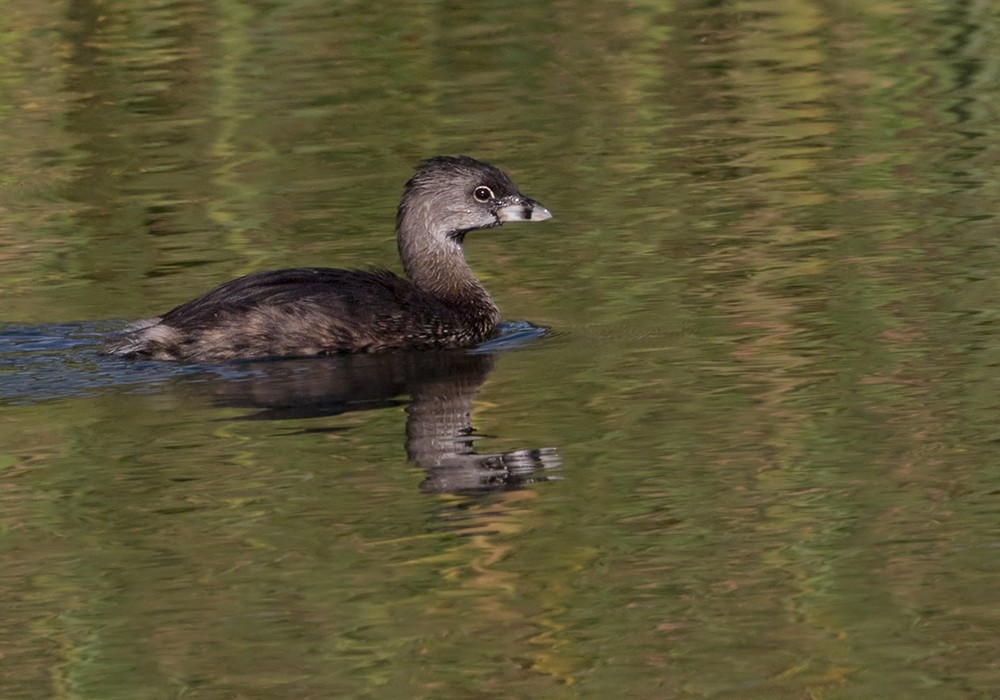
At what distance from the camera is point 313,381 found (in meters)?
9.92

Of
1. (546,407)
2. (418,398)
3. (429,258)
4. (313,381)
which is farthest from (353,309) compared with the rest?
(546,407)

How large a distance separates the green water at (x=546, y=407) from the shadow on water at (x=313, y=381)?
29 mm

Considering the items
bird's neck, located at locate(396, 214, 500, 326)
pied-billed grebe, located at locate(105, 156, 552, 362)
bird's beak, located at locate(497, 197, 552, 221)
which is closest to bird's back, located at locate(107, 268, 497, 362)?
pied-billed grebe, located at locate(105, 156, 552, 362)

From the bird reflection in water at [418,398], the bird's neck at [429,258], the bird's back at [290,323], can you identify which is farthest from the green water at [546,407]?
the bird's neck at [429,258]

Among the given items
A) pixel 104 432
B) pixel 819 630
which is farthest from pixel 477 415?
pixel 819 630

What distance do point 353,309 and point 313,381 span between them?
70 cm

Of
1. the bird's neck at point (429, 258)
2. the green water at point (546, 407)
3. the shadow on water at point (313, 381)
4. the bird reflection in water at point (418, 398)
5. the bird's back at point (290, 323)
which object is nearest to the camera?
the green water at point (546, 407)

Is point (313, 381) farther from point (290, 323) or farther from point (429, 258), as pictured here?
point (429, 258)

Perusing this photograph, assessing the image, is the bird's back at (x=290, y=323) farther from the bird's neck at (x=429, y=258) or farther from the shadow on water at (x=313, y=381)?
the bird's neck at (x=429, y=258)

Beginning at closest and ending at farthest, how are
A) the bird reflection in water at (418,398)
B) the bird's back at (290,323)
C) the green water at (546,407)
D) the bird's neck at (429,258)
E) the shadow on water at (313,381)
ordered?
the green water at (546,407) < the bird reflection in water at (418,398) < the shadow on water at (313,381) < the bird's back at (290,323) < the bird's neck at (429,258)

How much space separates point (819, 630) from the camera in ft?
20.7

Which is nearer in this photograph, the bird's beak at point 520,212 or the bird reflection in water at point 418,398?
the bird reflection in water at point 418,398

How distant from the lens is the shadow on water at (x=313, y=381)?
8.73 m

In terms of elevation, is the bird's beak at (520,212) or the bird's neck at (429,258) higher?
the bird's beak at (520,212)
